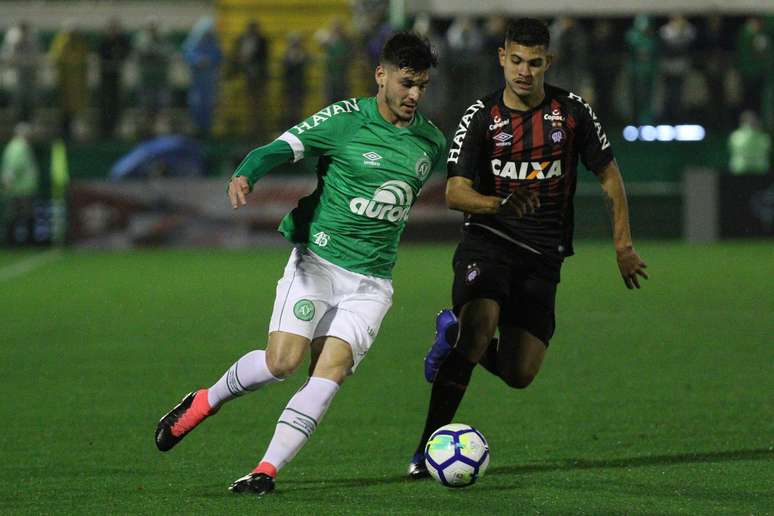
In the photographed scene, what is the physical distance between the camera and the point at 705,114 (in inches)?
945

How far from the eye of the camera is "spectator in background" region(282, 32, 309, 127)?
23906 millimetres

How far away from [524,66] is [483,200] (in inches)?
28.5

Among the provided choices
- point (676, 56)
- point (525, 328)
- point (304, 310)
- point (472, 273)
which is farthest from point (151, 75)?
point (304, 310)

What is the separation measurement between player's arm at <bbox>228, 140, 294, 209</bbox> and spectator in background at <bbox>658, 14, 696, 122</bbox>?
17783mm

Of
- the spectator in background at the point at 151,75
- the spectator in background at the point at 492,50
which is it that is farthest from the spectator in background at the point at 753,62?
the spectator in background at the point at 151,75

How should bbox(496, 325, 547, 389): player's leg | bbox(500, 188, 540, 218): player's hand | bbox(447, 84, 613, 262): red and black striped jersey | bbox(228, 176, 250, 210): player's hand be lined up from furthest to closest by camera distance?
bbox(496, 325, 547, 389): player's leg → bbox(447, 84, 613, 262): red and black striped jersey → bbox(500, 188, 540, 218): player's hand → bbox(228, 176, 250, 210): player's hand

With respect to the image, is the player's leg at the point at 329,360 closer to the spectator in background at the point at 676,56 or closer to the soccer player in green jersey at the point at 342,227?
the soccer player in green jersey at the point at 342,227

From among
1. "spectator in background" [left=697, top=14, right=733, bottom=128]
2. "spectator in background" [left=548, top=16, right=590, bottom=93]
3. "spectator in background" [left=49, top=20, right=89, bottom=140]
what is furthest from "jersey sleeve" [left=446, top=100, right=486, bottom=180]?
"spectator in background" [left=49, top=20, right=89, bottom=140]

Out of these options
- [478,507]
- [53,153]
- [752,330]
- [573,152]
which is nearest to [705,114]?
[53,153]

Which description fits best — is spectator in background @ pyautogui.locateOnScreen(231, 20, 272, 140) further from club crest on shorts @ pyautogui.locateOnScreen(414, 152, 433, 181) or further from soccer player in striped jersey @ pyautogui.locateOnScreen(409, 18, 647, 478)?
club crest on shorts @ pyautogui.locateOnScreen(414, 152, 433, 181)

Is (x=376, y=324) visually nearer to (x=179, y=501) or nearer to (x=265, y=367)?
(x=265, y=367)

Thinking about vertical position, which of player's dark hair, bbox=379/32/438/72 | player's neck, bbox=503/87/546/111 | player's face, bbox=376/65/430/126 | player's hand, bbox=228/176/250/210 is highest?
player's dark hair, bbox=379/32/438/72

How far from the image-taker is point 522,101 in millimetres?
7020

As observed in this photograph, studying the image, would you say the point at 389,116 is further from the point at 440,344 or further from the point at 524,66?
the point at 440,344
